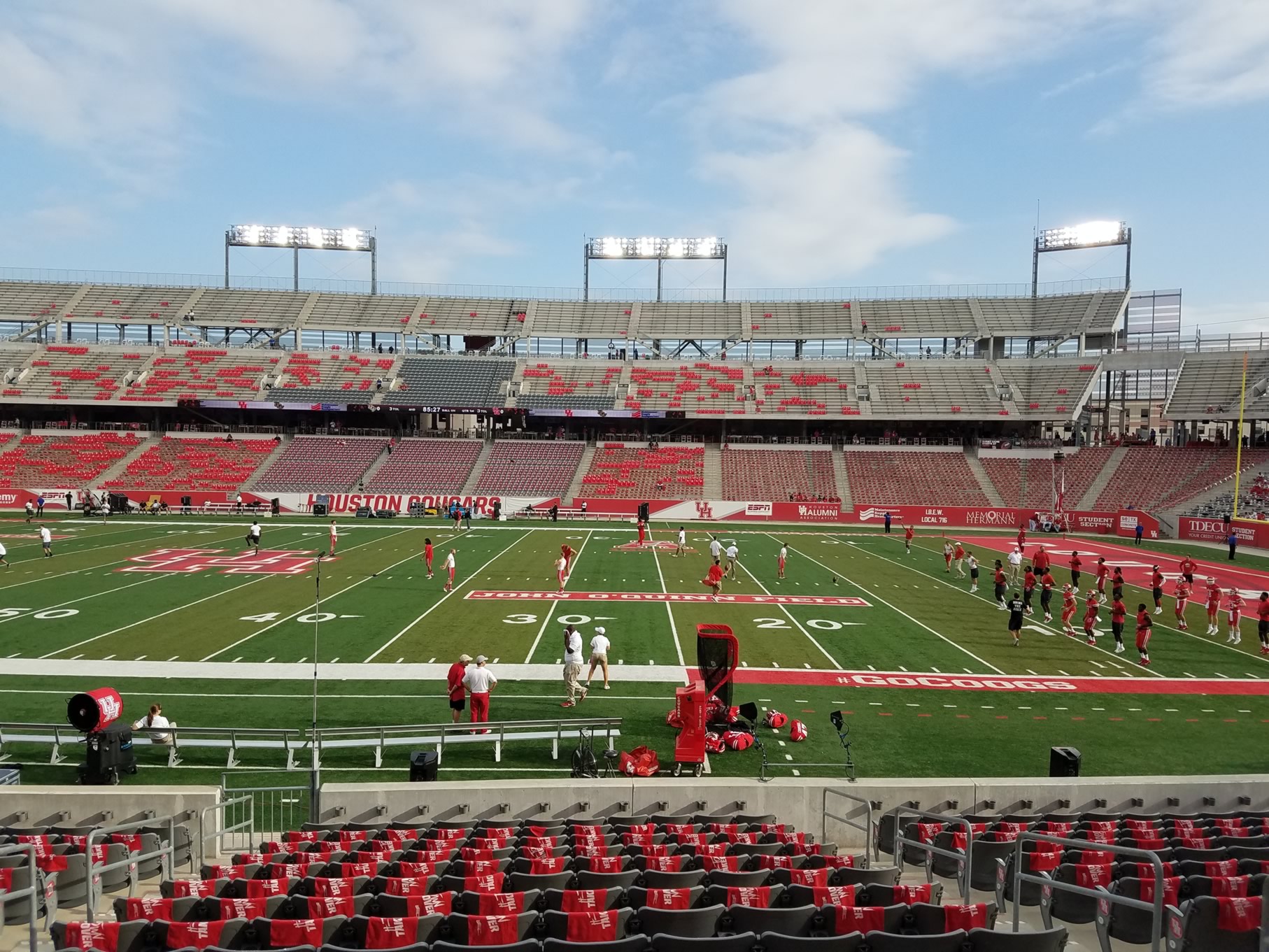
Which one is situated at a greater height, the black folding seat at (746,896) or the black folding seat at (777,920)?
the black folding seat at (777,920)

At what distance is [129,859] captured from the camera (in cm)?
676

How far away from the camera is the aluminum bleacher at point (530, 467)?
183ft

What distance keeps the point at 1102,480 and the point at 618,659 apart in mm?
48881

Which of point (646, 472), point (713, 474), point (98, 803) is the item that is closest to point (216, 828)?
point (98, 803)

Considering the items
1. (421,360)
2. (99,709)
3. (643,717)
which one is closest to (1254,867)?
(643,717)

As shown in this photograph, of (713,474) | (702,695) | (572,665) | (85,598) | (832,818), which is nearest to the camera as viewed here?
(832,818)

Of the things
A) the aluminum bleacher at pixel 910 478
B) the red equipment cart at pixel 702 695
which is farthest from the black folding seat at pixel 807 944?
the aluminum bleacher at pixel 910 478

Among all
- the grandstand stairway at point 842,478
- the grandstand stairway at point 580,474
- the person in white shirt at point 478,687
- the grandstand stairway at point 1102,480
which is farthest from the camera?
the grandstand stairway at point 580,474

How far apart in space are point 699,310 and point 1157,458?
135ft

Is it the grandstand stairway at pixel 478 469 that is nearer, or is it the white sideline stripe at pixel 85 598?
the white sideline stripe at pixel 85 598

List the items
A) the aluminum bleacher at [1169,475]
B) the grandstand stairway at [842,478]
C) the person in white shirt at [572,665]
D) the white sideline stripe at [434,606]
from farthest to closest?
1. the grandstand stairway at [842,478]
2. the aluminum bleacher at [1169,475]
3. the white sideline stripe at [434,606]
4. the person in white shirt at [572,665]

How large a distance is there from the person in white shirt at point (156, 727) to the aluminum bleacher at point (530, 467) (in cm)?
4223

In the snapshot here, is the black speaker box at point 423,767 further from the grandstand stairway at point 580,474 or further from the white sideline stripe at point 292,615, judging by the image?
the grandstand stairway at point 580,474

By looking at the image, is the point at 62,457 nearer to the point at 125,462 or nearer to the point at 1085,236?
the point at 125,462
